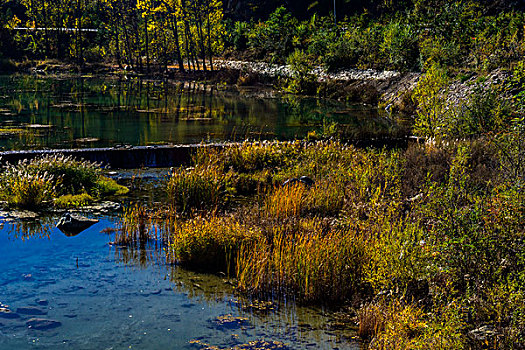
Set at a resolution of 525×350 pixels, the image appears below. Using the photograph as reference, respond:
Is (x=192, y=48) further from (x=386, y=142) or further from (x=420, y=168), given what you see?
(x=420, y=168)

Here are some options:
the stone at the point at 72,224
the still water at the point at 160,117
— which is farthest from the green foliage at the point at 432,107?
the stone at the point at 72,224

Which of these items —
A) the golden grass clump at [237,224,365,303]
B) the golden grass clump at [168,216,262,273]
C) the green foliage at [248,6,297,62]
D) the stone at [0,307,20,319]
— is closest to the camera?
the stone at [0,307,20,319]

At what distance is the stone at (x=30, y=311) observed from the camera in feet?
22.1

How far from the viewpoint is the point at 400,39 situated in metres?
30.1

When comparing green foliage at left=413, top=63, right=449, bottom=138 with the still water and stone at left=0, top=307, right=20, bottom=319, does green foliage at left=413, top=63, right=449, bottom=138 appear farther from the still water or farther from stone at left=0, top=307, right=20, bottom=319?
stone at left=0, top=307, right=20, bottom=319

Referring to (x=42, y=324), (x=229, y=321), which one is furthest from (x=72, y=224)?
(x=229, y=321)

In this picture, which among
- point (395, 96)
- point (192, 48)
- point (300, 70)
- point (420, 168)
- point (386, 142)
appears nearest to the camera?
point (420, 168)

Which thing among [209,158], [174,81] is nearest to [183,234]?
[209,158]

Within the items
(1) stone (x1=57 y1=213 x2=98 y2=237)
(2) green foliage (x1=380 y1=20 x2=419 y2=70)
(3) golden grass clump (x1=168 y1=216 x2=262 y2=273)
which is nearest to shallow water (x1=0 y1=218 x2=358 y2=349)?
(3) golden grass clump (x1=168 y1=216 x2=262 y2=273)

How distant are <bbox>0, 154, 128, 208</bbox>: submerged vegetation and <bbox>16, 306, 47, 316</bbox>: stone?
14.3 feet

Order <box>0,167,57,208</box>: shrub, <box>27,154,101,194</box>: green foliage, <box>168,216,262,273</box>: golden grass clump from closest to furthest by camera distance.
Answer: <box>168,216,262,273</box>: golden grass clump
<box>0,167,57,208</box>: shrub
<box>27,154,101,194</box>: green foliage

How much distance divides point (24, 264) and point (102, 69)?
53762mm

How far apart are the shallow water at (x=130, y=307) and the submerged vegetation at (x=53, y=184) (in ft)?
7.11

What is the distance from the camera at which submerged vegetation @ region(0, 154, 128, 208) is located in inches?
432
